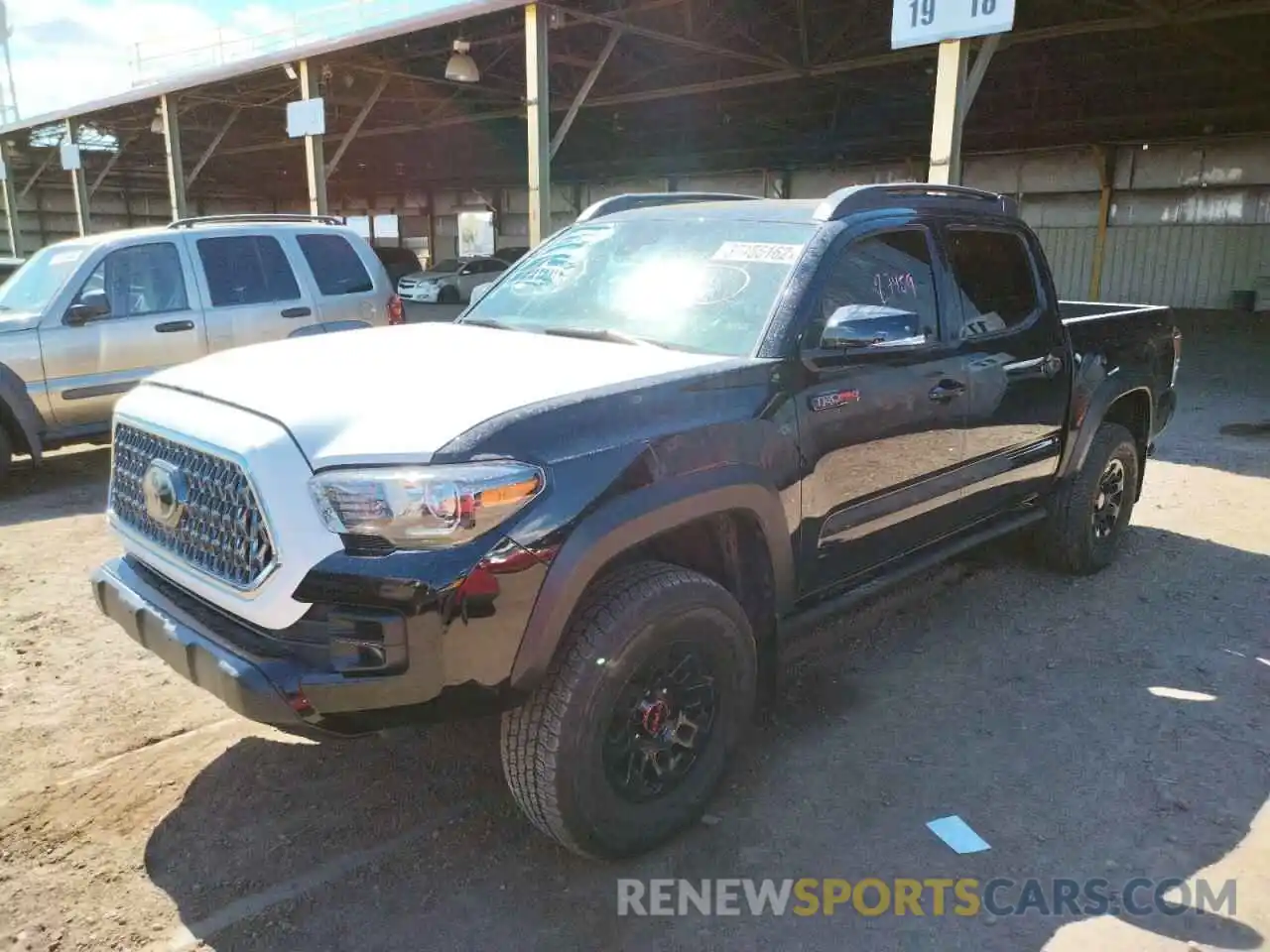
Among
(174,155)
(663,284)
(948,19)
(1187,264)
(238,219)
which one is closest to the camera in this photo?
(663,284)

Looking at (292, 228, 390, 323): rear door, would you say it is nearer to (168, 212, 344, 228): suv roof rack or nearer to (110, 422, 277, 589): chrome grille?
(168, 212, 344, 228): suv roof rack

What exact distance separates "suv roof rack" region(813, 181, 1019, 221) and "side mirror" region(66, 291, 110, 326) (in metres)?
5.80

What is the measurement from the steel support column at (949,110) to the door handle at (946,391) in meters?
4.85

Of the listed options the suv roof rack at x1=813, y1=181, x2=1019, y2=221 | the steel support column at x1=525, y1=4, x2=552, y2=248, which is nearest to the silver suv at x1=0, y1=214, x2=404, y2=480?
the steel support column at x1=525, y1=4, x2=552, y2=248

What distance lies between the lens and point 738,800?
9.98ft

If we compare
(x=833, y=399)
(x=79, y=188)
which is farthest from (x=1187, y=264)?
(x=79, y=188)

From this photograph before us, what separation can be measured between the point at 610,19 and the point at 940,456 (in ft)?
37.1

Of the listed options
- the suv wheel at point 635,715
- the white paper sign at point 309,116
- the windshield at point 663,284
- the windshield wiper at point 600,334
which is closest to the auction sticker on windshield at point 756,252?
the windshield at point 663,284

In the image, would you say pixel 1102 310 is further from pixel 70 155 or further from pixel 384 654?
pixel 70 155

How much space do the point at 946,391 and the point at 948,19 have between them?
5.25 meters

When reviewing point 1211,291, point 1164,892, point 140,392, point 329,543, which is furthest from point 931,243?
point 1211,291

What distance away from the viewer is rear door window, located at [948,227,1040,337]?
3955mm

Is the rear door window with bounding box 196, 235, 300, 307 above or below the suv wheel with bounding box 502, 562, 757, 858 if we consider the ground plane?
above

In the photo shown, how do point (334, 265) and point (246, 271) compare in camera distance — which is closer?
point (246, 271)
